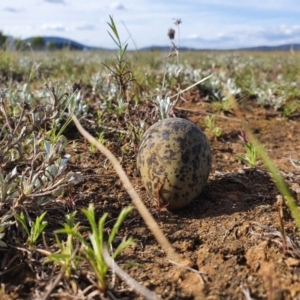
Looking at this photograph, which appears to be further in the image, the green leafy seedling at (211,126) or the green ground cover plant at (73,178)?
the green leafy seedling at (211,126)

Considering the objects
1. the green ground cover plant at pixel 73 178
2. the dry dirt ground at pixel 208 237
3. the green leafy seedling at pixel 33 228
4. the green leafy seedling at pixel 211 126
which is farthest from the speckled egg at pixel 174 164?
the green leafy seedling at pixel 211 126

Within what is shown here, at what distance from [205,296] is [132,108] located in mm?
1929

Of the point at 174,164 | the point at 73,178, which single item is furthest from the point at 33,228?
the point at 174,164

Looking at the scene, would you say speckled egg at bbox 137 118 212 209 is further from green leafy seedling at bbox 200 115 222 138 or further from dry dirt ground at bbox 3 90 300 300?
green leafy seedling at bbox 200 115 222 138

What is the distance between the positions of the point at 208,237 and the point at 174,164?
17.1 inches

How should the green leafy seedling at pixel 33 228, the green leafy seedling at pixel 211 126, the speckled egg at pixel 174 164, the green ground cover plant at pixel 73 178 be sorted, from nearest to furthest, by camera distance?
1. the green ground cover plant at pixel 73 178
2. the green leafy seedling at pixel 33 228
3. the speckled egg at pixel 174 164
4. the green leafy seedling at pixel 211 126

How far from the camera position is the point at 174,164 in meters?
2.36

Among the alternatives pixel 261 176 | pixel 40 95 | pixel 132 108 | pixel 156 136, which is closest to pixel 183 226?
pixel 156 136

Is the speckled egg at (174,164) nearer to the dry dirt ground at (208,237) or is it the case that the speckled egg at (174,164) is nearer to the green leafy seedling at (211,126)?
the dry dirt ground at (208,237)

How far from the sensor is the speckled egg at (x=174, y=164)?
2355 millimetres

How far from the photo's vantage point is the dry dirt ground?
5.75ft

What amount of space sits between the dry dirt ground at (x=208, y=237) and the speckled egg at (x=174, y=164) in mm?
118

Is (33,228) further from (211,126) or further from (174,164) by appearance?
(211,126)

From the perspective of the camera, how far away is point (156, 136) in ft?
7.98
